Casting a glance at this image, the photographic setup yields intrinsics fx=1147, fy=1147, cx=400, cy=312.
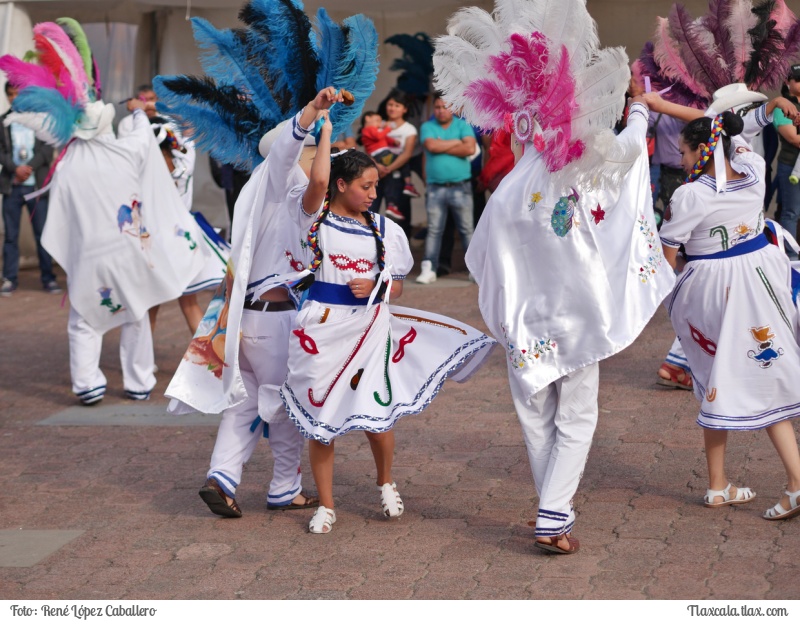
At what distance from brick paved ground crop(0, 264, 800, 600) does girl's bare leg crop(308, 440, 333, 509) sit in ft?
0.53

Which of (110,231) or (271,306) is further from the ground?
(271,306)

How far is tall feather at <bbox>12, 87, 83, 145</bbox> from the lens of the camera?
7238 mm

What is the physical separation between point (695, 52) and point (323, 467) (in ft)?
9.25

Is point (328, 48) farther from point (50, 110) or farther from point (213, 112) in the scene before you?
point (50, 110)

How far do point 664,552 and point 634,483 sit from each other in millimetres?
923

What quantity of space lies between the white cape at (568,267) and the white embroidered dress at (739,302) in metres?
0.52

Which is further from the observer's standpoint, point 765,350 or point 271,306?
point 271,306

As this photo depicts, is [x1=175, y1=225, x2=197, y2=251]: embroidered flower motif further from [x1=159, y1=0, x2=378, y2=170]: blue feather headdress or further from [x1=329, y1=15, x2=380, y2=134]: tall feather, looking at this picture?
[x1=329, y1=15, x2=380, y2=134]: tall feather

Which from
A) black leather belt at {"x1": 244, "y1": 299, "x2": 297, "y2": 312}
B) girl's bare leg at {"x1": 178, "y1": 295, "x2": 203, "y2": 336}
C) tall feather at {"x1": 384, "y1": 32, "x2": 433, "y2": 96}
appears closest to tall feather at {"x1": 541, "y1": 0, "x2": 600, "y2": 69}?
black leather belt at {"x1": 244, "y1": 299, "x2": 297, "y2": 312}

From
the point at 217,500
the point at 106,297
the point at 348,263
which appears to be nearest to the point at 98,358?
the point at 106,297

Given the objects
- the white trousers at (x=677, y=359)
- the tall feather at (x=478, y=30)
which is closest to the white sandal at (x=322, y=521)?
the tall feather at (x=478, y=30)

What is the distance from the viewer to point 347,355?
4.89 m

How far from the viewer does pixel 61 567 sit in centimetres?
464
